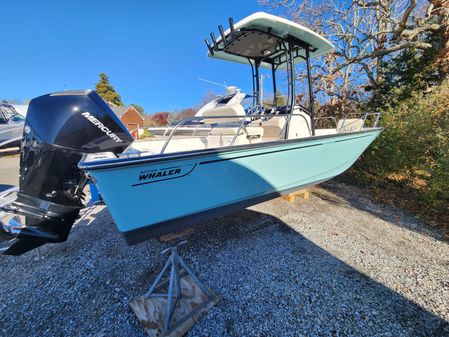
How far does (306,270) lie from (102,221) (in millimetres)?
3218

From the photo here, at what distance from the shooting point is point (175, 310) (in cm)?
→ 179

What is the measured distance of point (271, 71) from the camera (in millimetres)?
4117

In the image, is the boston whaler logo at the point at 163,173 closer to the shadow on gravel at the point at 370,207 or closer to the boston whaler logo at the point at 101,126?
the boston whaler logo at the point at 101,126

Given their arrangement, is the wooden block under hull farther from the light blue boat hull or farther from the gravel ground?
the light blue boat hull

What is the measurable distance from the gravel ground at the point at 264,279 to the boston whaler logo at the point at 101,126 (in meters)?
1.46

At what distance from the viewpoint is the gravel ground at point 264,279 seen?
5.54 feet

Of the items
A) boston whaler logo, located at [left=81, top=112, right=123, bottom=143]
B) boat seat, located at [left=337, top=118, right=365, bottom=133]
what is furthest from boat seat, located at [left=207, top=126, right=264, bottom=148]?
boat seat, located at [left=337, top=118, right=365, bottom=133]

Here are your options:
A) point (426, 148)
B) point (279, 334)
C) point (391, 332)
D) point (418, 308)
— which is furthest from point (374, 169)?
point (279, 334)

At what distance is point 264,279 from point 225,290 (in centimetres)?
42

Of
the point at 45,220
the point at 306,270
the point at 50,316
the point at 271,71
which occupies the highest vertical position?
the point at 271,71

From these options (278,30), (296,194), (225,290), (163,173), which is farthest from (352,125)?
(163,173)

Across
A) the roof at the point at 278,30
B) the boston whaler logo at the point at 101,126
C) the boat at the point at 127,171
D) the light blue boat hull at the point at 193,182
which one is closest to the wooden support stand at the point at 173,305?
the light blue boat hull at the point at 193,182

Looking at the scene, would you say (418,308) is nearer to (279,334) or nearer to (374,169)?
(279,334)

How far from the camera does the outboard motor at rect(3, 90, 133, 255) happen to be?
1829 mm
